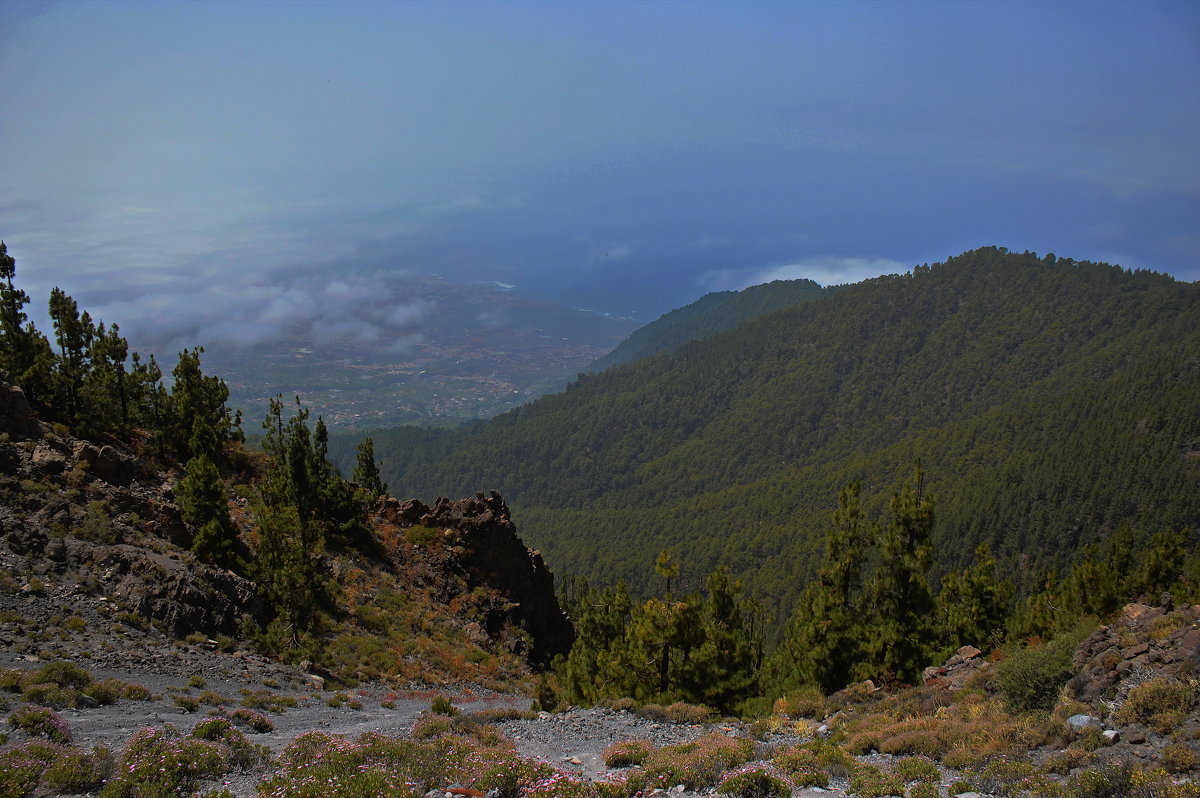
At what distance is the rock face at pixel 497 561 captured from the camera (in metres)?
42.0

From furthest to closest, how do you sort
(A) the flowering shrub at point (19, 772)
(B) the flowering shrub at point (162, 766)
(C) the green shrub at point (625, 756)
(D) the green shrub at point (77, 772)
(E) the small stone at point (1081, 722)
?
(C) the green shrub at point (625, 756), (E) the small stone at point (1081, 722), (B) the flowering shrub at point (162, 766), (D) the green shrub at point (77, 772), (A) the flowering shrub at point (19, 772)

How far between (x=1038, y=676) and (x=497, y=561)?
33023 mm

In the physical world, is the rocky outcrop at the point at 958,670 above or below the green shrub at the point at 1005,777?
below

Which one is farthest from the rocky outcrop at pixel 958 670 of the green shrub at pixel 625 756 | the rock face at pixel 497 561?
the rock face at pixel 497 561

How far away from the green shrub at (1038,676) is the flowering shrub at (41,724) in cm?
1890

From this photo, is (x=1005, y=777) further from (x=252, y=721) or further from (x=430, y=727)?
(x=252, y=721)

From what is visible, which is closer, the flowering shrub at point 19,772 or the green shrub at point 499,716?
the flowering shrub at point 19,772

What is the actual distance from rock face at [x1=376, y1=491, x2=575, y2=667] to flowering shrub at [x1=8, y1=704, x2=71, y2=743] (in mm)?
27893

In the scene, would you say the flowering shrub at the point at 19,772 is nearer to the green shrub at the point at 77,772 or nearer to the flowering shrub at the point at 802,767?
the green shrub at the point at 77,772

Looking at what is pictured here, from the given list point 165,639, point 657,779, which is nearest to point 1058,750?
point 657,779

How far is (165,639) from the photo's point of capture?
21.0 m

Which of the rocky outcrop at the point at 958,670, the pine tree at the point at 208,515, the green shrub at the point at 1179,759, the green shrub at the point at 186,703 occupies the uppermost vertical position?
the pine tree at the point at 208,515

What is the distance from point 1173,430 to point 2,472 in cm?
20437

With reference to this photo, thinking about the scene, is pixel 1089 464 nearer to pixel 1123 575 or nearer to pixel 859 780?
pixel 1123 575
